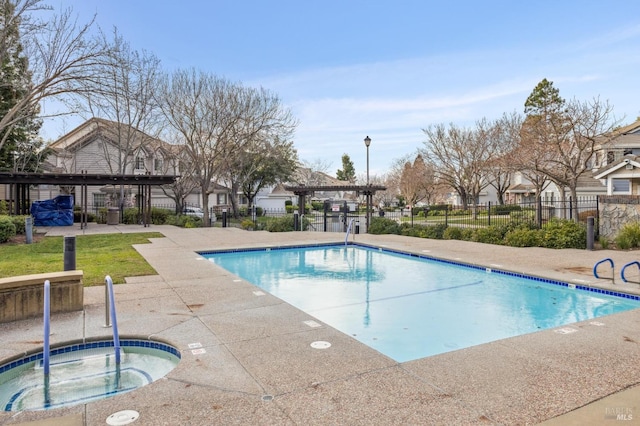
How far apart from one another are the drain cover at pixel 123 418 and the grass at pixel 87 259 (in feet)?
17.5

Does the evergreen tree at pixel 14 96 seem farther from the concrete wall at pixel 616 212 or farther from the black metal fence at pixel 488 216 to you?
the concrete wall at pixel 616 212

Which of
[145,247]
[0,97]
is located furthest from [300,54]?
[0,97]

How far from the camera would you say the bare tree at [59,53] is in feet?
43.8

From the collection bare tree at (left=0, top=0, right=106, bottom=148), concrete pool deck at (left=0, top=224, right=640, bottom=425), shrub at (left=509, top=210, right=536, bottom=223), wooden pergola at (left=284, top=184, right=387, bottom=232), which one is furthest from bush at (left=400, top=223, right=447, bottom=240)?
bare tree at (left=0, top=0, right=106, bottom=148)

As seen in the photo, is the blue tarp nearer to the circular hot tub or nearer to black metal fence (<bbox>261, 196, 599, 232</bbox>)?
black metal fence (<bbox>261, 196, 599, 232</bbox>)

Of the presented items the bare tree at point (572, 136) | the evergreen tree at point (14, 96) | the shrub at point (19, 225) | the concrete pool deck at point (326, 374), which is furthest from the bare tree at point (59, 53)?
the bare tree at point (572, 136)

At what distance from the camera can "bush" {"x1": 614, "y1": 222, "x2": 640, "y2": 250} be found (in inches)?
470

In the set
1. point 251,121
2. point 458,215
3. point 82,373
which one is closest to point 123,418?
point 82,373

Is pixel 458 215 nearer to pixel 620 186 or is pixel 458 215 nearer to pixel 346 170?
pixel 620 186

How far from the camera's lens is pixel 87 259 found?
35.2ft

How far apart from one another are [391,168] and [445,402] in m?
62.5

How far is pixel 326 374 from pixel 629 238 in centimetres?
1209

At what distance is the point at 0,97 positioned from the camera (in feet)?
63.6

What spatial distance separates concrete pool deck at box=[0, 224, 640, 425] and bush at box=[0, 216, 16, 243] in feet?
34.0
